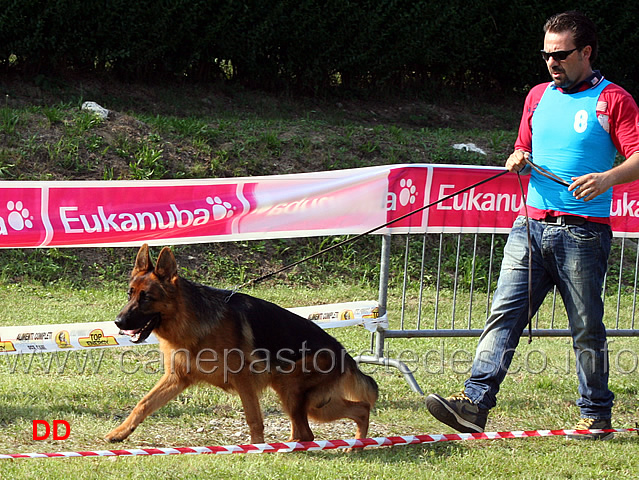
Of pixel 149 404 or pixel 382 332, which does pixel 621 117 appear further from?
pixel 149 404

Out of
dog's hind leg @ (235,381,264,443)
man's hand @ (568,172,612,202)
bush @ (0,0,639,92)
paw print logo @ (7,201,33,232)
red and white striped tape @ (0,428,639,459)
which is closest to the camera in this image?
red and white striped tape @ (0,428,639,459)

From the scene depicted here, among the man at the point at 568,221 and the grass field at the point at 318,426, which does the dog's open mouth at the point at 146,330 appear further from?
the man at the point at 568,221

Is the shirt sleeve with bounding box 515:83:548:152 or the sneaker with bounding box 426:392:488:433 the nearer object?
the sneaker with bounding box 426:392:488:433

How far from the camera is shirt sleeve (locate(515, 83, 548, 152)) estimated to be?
14.7 ft

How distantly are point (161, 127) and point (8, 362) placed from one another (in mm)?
5766

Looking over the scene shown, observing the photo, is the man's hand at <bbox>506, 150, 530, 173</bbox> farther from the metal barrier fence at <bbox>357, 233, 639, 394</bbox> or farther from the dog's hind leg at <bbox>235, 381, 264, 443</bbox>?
the metal barrier fence at <bbox>357, 233, 639, 394</bbox>

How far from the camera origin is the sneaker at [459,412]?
4301 mm

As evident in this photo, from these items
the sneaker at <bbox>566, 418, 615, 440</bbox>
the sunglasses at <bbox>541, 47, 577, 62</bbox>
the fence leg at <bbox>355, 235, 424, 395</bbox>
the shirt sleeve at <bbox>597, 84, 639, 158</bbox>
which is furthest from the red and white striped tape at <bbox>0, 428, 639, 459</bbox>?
the sunglasses at <bbox>541, 47, 577, 62</bbox>

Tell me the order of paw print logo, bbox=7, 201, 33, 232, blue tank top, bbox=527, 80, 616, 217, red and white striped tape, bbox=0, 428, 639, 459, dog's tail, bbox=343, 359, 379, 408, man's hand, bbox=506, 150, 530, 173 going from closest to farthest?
red and white striped tape, bbox=0, 428, 639, 459, blue tank top, bbox=527, 80, 616, 217, man's hand, bbox=506, 150, 530, 173, dog's tail, bbox=343, 359, 379, 408, paw print logo, bbox=7, 201, 33, 232

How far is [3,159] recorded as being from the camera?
32.7 ft

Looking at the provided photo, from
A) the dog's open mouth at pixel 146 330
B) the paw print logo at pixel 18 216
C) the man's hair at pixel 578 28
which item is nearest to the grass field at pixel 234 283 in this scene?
the dog's open mouth at pixel 146 330

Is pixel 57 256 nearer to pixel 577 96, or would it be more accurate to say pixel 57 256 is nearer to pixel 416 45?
pixel 577 96

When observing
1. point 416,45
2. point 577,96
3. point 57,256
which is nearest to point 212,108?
point 416,45

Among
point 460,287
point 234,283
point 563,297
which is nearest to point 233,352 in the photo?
point 563,297
